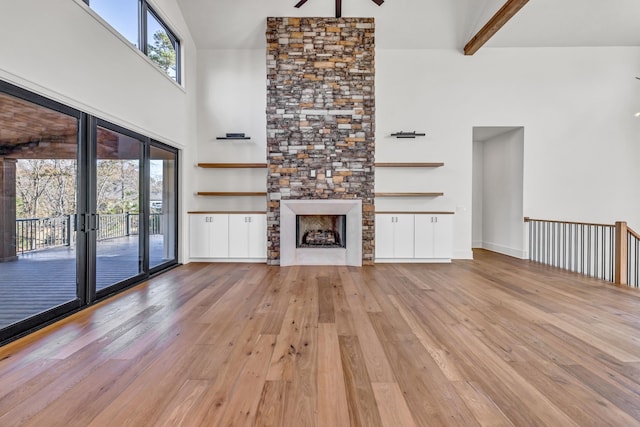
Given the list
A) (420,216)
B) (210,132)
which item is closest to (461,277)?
(420,216)

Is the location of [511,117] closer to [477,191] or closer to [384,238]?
[477,191]

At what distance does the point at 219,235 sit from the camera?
215 inches

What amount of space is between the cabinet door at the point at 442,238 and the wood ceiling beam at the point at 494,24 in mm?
3401

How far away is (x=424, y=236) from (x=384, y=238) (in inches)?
30.0

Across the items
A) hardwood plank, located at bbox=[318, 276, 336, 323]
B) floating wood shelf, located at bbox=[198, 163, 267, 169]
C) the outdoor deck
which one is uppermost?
floating wood shelf, located at bbox=[198, 163, 267, 169]

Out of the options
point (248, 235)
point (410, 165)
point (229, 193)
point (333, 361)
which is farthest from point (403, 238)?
point (333, 361)

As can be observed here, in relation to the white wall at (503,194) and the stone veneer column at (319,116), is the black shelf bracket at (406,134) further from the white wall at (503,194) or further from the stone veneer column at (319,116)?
the white wall at (503,194)

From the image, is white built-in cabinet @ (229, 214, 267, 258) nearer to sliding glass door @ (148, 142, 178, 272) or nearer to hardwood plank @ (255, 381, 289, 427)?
sliding glass door @ (148, 142, 178, 272)

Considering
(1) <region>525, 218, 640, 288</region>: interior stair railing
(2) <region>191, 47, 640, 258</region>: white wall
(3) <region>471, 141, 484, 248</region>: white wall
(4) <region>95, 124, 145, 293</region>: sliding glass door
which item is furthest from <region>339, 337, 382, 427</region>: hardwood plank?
(3) <region>471, 141, 484, 248</region>: white wall

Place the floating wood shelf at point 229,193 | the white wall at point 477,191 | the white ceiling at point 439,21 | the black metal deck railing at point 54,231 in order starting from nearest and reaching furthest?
the black metal deck railing at point 54,231
the white ceiling at point 439,21
the floating wood shelf at point 229,193
the white wall at point 477,191

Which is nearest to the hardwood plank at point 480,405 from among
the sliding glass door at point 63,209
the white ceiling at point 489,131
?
the sliding glass door at point 63,209

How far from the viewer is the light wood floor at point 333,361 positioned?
146 cm

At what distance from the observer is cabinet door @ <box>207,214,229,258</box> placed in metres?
5.46

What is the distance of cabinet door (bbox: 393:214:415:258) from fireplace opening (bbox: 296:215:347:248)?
996 millimetres
